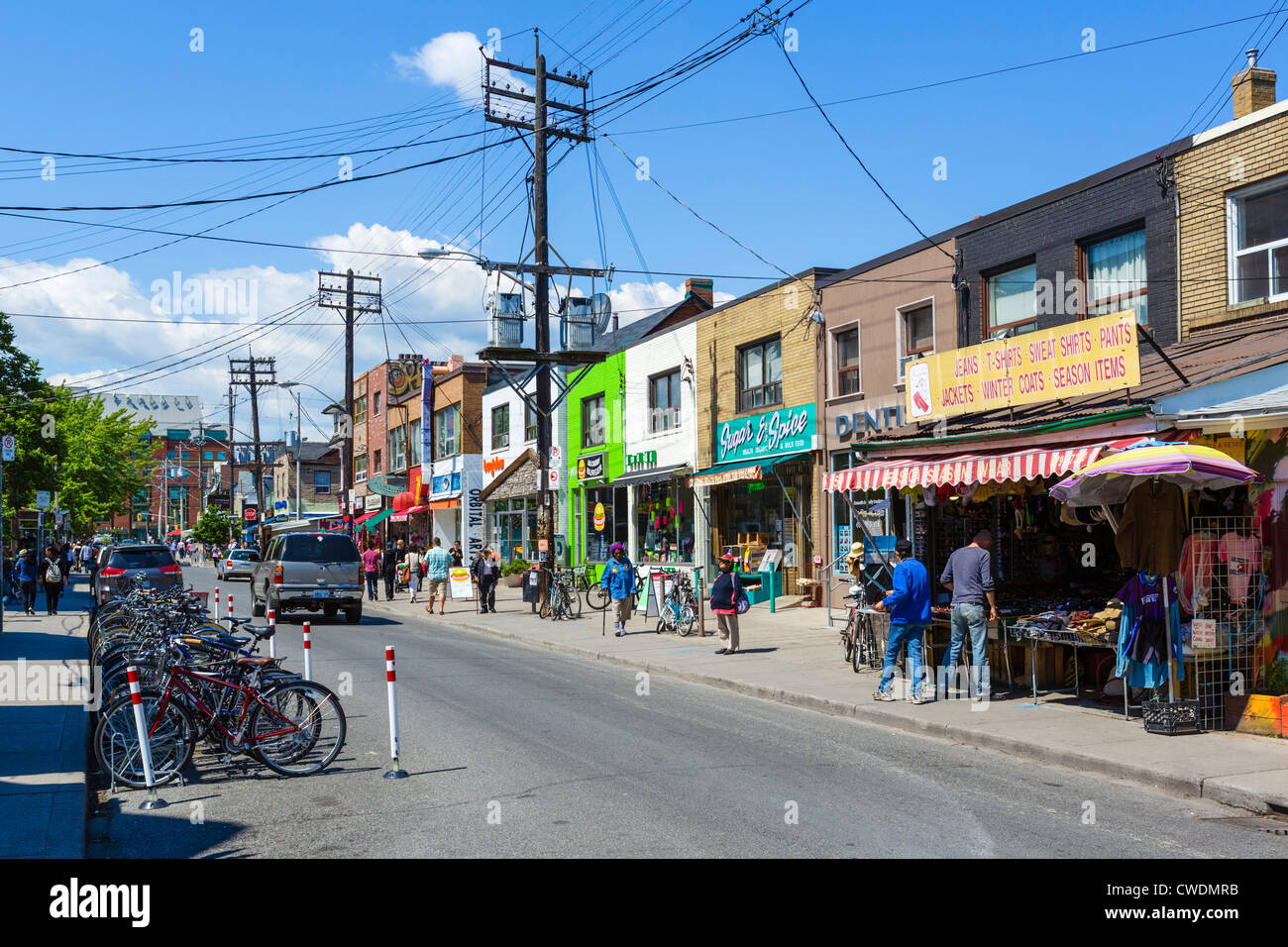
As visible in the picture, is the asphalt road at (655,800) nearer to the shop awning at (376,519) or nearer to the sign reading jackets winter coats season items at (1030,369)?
the sign reading jackets winter coats season items at (1030,369)

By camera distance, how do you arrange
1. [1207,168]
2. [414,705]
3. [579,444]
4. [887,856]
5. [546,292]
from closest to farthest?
[887,856], [414,705], [1207,168], [546,292], [579,444]

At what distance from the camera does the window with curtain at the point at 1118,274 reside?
633 inches

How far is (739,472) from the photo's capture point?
922 inches

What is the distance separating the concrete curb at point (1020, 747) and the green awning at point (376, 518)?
38356 millimetres

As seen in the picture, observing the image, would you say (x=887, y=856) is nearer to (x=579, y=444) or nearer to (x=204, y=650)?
(x=204, y=650)

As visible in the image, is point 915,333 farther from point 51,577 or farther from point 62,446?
point 62,446

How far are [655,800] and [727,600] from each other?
360 inches

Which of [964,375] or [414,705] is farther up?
[964,375]

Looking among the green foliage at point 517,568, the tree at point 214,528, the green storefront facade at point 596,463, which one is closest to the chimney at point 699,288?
the green storefront facade at point 596,463

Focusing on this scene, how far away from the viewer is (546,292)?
82.9ft

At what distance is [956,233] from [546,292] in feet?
32.3

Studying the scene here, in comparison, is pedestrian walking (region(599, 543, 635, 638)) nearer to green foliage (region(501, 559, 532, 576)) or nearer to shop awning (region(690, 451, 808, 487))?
shop awning (region(690, 451, 808, 487))

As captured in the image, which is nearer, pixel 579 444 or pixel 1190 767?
pixel 1190 767

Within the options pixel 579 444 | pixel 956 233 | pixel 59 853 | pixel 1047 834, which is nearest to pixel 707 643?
pixel 956 233
